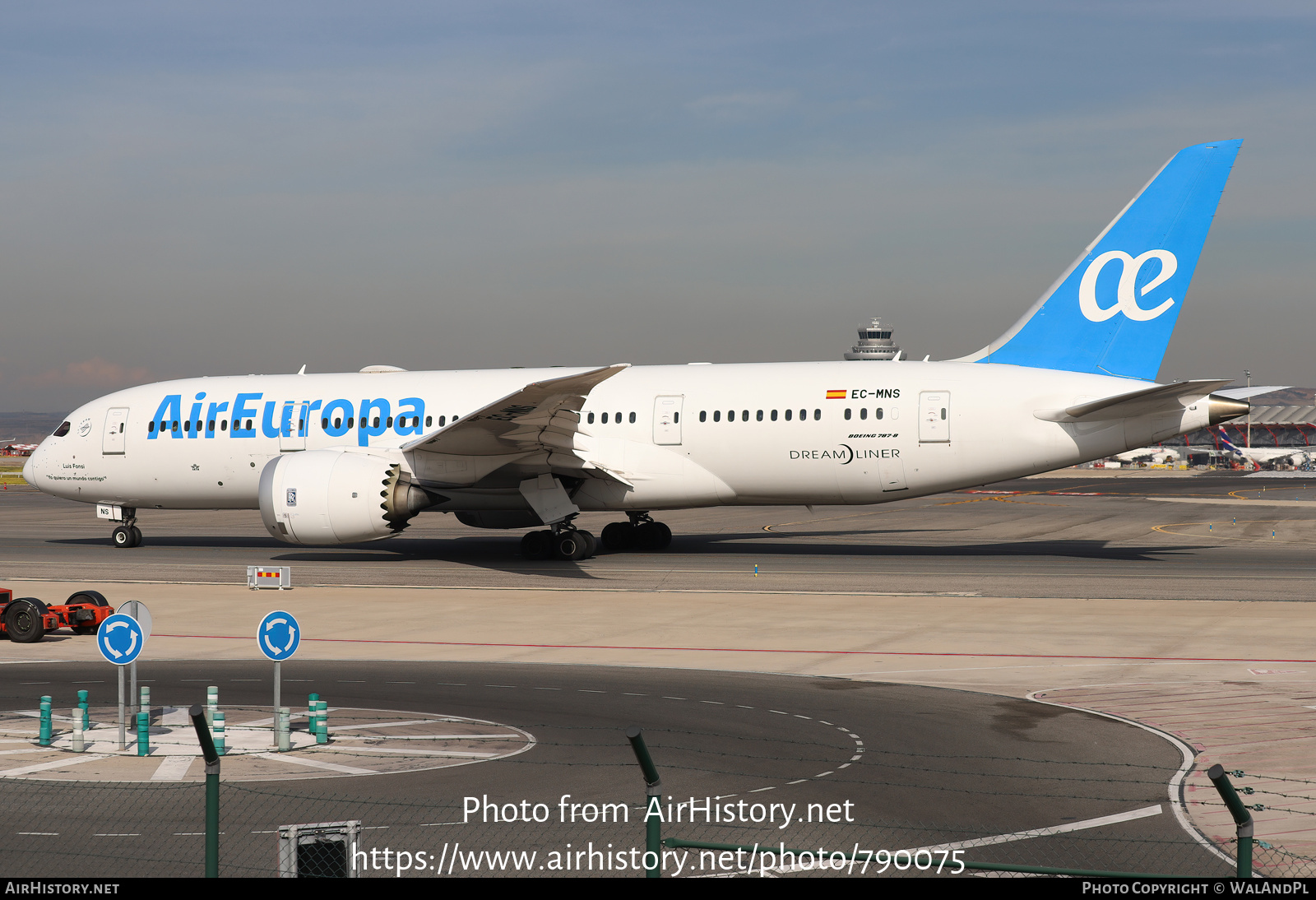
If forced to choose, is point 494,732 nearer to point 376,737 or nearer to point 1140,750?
point 376,737

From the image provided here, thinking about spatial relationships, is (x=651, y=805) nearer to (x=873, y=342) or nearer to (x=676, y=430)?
(x=676, y=430)

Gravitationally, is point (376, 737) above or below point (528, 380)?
below

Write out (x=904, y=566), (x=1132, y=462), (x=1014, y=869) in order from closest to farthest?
(x=1014, y=869) < (x=904, y=566) < (x=1132, y=462)

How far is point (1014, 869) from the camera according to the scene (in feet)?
19.1

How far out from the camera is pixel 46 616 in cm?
1917

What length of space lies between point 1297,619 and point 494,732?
1463 cm

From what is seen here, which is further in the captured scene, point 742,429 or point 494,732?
point 742,429

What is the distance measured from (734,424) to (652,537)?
494 cm

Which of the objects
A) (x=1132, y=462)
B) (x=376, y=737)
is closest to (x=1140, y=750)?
(x=376, y=737)

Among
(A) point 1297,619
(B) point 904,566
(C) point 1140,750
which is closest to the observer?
(C) point 1140,750

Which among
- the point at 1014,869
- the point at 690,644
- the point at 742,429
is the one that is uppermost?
the point at 742,429

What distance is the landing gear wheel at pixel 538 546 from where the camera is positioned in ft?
102

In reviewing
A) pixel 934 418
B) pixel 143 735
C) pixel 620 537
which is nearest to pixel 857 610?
pixel 934 418
